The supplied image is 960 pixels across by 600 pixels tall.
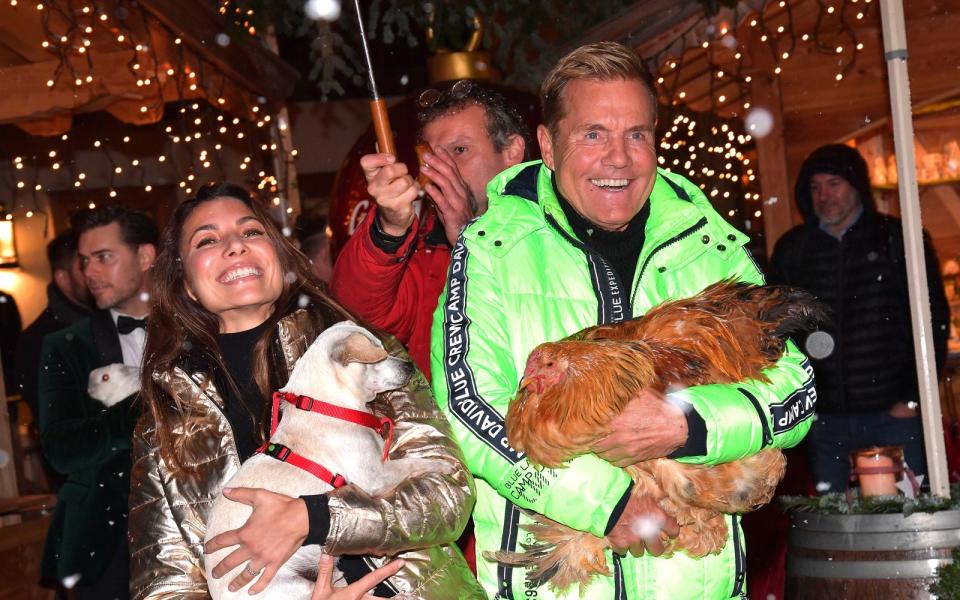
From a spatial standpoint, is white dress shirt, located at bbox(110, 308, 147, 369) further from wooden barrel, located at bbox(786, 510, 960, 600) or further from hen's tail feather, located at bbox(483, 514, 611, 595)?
wooden barrel, located at bbox(786, 510, 960, 600)

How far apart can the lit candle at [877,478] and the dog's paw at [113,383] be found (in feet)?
8.25

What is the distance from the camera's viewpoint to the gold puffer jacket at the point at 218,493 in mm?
2199

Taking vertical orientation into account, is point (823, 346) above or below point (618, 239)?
below

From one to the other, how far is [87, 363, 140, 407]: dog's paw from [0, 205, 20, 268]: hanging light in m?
6.25

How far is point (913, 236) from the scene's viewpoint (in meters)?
3.21

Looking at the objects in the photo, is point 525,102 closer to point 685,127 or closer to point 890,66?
point 890,66

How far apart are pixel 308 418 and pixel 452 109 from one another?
4.56 ft

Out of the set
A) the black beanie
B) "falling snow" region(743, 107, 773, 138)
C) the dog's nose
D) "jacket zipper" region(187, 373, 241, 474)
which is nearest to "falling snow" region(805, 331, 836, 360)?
the black beanie

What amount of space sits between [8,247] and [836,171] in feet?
24.4

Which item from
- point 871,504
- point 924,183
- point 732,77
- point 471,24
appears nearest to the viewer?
point 871,504

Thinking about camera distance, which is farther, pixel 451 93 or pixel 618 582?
pixel 451 93

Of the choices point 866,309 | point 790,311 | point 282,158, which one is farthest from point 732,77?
point 790,311

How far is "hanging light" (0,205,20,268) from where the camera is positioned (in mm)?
9492

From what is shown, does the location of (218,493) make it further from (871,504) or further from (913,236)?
(913,236)
